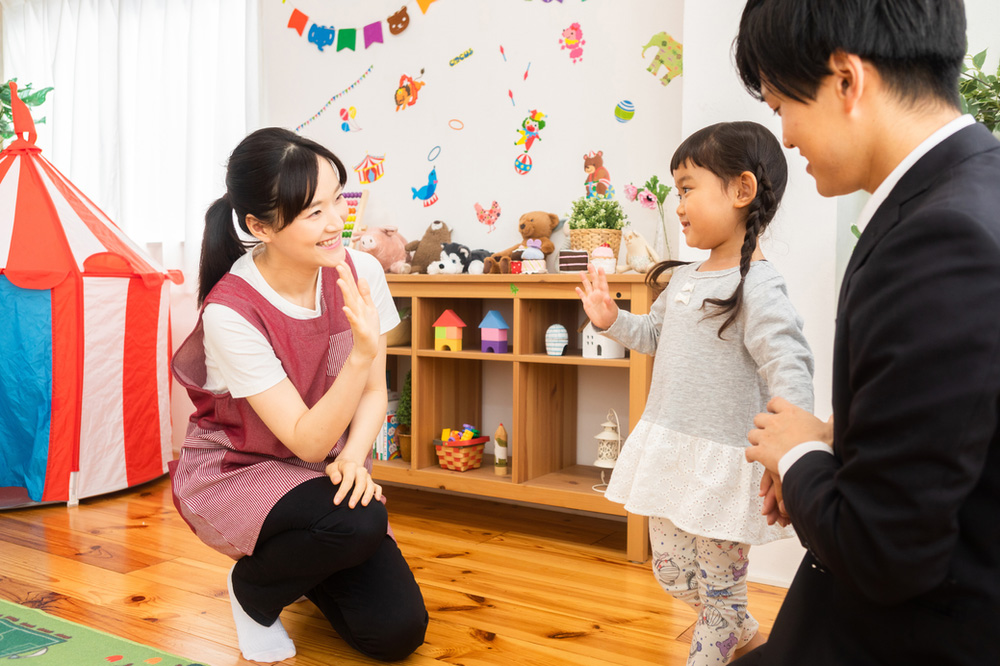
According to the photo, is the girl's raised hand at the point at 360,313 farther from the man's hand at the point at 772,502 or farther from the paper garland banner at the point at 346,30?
the paper garland banner at the point at 346,30

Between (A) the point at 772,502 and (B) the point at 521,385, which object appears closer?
(A) the point at 772,502

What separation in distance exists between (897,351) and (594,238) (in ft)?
5.65

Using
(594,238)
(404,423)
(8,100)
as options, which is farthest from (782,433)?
(8,100)

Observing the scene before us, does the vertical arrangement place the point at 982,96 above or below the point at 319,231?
above

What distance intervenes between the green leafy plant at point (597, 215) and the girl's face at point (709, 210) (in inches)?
33.4

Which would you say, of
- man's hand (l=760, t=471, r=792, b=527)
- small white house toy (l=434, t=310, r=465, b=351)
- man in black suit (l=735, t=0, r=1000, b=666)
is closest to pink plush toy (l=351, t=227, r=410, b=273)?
small white house toy (l=434, t=310, r=465, b=351)

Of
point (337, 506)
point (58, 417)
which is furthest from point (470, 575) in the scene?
point (58, 417)

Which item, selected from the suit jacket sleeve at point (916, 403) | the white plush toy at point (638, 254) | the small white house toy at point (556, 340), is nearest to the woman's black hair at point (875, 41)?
the suit jacket sleeve at point (916, 403)

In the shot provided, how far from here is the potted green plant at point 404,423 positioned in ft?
8.40

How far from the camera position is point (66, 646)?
1474 mm

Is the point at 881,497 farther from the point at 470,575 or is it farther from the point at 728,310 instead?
the point at 470,575

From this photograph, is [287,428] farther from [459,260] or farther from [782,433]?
[459,260]

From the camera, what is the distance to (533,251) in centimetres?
240

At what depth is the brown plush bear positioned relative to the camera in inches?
97.3
